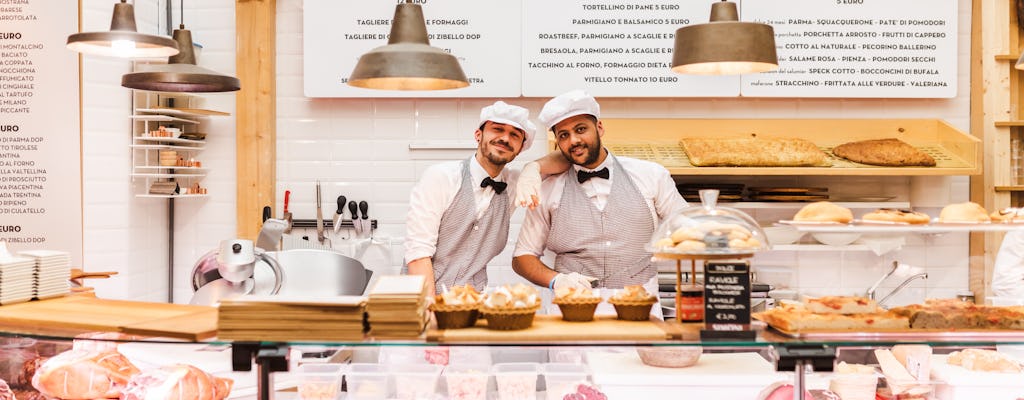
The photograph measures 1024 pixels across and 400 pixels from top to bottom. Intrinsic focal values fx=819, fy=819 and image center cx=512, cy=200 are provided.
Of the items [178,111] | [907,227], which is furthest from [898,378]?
[178,111]

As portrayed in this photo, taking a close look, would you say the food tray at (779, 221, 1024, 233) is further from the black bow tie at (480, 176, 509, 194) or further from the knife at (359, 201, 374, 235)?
the knife at (359, 201, 374, 235)

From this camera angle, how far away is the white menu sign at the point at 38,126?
4.10 meters

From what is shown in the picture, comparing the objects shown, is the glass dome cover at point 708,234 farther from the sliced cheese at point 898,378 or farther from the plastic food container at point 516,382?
the sliced cheese at point 898,378

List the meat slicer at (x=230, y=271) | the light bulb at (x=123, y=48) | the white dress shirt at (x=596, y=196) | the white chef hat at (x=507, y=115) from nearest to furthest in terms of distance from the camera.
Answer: the light bulb at (x=123, y=48) → the meat slicer at (x=230, y=271) → the white chef hat at (x=507, y=115) → the white dress shirt at (x=596, y=196)

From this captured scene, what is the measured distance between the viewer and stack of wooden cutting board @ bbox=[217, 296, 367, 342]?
1792 mm

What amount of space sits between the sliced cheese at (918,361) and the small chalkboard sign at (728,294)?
0.62m

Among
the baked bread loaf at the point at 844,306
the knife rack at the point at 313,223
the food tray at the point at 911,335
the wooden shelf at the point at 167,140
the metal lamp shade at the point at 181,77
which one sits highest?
the metal lamp shade at the point at 181,77

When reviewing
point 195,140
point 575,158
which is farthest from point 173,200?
point 575,158

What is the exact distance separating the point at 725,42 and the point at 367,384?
57.0 inches

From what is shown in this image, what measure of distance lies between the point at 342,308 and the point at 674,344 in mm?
735

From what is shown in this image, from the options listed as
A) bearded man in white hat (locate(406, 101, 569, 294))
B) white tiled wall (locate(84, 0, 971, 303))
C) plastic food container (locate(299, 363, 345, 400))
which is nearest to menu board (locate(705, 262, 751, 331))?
plastic food container (locate(299, 363, 345, 400))

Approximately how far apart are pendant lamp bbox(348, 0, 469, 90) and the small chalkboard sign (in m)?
1.01

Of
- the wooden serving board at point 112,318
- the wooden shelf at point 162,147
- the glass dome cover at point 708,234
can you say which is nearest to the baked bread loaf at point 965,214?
the glass dome cover at point 708,234

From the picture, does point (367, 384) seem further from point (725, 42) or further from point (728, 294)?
point (725, 42)
